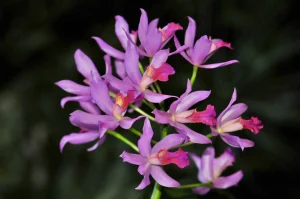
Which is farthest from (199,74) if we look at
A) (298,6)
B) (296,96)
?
(298,6)

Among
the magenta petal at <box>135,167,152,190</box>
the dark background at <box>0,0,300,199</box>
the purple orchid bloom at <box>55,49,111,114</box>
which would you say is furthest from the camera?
the dark background at <box>0,0,300,199</box>

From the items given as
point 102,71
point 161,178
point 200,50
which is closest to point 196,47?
point 200,50

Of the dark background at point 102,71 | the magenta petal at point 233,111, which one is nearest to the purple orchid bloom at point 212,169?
the magenta petal at point 233,111

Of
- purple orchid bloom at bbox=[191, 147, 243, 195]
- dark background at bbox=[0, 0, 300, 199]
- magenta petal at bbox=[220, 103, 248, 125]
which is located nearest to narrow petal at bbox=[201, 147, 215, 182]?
purple orchid bloom at bbox=[191, 147, 243, 195]

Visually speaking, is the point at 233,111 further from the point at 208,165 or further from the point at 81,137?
the point at 81,137

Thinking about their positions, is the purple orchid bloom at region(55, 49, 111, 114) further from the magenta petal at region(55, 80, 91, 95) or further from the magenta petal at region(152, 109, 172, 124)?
the magenta petal at region(152, 109, 172, 124)

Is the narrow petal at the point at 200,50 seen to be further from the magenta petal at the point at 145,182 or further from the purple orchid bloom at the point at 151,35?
the magenta petal at the point at 145,182
